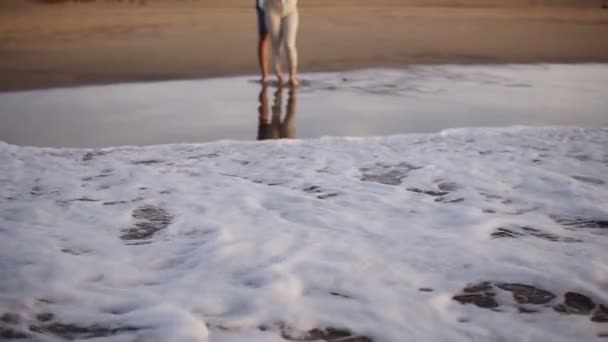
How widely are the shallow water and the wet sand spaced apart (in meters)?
1.20

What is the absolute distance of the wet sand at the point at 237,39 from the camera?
1032 cm

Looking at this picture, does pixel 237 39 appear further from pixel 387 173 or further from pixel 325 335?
pixel 325 335

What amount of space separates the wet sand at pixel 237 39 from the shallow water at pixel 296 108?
1.20m

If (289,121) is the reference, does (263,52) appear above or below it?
above

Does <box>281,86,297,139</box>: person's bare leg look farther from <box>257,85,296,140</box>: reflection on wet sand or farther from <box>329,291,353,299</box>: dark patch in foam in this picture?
<box>329,291,353,299</box>: dark patch in foam

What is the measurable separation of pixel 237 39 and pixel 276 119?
8141 mm

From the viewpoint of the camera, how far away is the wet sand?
10.3 m

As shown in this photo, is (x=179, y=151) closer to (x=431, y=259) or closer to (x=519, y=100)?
(x=431, y=259)

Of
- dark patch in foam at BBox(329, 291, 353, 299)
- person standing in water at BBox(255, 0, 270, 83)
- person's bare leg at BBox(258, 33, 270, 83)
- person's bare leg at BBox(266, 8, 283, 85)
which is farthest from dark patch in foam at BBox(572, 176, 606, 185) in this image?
person's bare leg at BBox(258, 33, 270, 83)

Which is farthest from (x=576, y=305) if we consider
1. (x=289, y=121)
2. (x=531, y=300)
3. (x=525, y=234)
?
(x=289, y=121)

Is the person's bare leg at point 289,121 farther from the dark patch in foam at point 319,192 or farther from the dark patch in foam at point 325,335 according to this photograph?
the dark patch in foam at point 325,335

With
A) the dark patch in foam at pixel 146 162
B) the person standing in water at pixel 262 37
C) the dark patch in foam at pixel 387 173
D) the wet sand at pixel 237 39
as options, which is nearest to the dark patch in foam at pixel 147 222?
the dark patch in foam at pixel 146 162

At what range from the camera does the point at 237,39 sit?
46.5ft

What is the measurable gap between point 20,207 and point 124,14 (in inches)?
675
